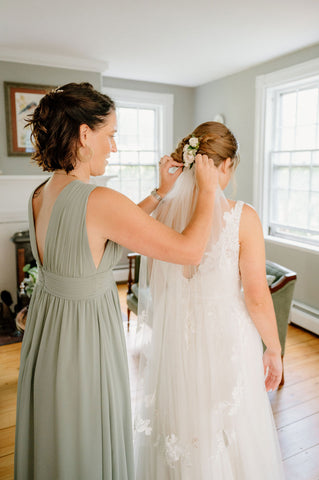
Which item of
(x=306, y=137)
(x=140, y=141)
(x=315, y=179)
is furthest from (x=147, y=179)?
Answer: (x=315, y=179)

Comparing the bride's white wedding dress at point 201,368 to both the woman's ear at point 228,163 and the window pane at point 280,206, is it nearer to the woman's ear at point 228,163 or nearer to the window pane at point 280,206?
the woman's ear at point 228,163

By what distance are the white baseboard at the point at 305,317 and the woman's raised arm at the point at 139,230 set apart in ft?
10.8

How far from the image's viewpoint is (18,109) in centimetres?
426

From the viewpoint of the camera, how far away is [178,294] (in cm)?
142

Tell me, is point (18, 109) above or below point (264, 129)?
above

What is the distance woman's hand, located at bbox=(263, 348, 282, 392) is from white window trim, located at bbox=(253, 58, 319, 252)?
104 inches

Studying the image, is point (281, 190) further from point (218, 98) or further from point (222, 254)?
point (222, 254)

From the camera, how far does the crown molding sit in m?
4.07

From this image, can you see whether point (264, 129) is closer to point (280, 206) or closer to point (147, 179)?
point (280, 206)

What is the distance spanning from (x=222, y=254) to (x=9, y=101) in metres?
3.74

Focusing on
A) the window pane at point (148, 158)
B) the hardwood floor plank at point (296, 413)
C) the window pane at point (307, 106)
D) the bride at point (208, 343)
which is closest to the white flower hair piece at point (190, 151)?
the bride at point (208, 343)

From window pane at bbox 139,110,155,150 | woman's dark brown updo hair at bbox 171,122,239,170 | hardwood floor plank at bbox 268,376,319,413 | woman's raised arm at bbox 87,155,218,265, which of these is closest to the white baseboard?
hardwood floor plank at bbox 268,376,319,413

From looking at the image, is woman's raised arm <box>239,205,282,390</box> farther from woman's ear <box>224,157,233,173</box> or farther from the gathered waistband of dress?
the gathered waistband of dress

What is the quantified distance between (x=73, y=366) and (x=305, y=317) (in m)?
3.42
